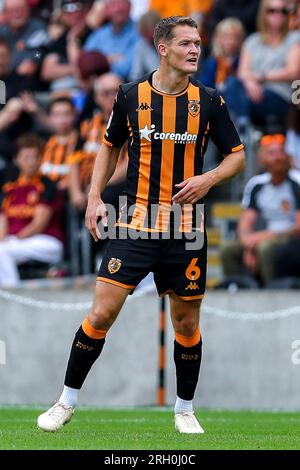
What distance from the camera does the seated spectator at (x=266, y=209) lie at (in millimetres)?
11773

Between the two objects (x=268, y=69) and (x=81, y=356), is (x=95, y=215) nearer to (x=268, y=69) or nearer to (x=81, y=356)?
(x=81, y=356)

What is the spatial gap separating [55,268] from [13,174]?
1.53 m

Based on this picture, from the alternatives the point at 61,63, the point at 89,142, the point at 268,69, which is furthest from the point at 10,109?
the point at 268,69

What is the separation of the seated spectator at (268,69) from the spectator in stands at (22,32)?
3.38 meters

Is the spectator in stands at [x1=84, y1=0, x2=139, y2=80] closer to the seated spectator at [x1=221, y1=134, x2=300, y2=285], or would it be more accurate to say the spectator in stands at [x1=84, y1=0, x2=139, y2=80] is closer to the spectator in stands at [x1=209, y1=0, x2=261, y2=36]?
the spectator in stands at [x1=209, y1=0, x2=261, y2=36]

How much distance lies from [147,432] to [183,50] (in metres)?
2.37

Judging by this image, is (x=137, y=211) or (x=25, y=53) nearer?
(x=137, y=211)

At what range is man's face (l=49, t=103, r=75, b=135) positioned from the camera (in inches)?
533

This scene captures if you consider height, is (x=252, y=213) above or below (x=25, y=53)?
below

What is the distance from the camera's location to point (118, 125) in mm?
7094
